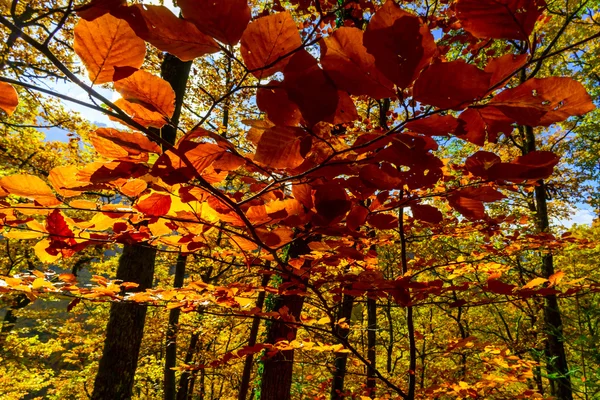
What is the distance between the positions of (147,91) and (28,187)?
0.47m

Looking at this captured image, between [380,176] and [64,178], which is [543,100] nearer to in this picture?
[380,176]

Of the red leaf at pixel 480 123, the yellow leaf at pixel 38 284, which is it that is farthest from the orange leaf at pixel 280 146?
the yellow leaf at pixel 38 284

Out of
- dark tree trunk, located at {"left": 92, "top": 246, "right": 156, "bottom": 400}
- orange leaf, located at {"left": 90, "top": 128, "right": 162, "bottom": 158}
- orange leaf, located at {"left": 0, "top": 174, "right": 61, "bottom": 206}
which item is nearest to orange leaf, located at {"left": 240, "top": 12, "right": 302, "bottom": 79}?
orange leaf, located at {"left": 90, "top": 128, "right": 162, "bottom": 158}

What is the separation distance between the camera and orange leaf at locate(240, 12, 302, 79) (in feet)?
1.49

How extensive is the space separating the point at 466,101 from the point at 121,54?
0.49 meters

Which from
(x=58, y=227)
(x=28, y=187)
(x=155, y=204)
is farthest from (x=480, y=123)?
(x=58, y=227)

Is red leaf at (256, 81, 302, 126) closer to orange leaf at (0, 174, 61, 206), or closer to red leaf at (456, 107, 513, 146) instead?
red leaf at (456, 107, 513, 146)

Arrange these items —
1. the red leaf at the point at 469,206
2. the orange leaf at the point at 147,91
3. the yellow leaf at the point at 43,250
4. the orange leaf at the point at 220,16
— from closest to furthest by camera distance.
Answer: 1. the orange leaf at the point at 220,16
2. the orange leaf at the point at 147,91
3. the red leaf at the point at 469,206
4. the yellow leaf at the point at 43,250

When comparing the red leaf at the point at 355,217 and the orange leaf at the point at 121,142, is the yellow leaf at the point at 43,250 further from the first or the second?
the red leaf at the point at 355,217

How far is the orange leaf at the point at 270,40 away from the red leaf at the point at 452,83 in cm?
19

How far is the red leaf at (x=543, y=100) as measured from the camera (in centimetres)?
45

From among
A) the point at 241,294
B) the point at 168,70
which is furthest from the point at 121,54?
the point at 168,70

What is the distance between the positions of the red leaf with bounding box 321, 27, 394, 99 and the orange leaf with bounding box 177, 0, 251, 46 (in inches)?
4.3

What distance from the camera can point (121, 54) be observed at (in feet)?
1.56
